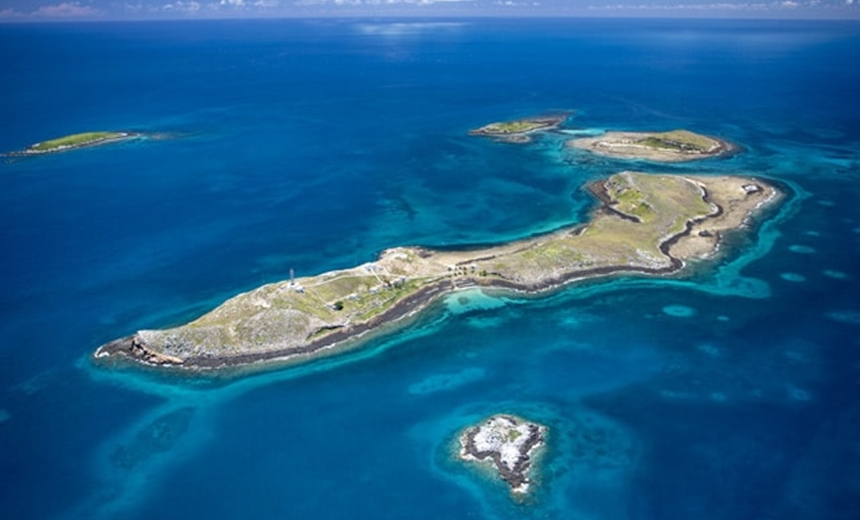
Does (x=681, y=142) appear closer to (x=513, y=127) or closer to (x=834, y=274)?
(x=513, y=127)

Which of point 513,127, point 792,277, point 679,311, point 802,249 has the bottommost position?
point 679,311

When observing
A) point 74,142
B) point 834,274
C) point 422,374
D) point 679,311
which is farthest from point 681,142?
point 74,142

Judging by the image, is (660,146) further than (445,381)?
Yes

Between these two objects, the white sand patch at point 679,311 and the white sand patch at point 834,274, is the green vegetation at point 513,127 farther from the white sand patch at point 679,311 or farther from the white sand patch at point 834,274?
the white sand patch at point 679,311

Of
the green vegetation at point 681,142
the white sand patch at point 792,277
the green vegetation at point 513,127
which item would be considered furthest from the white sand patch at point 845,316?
the green vegetation at point 513,127

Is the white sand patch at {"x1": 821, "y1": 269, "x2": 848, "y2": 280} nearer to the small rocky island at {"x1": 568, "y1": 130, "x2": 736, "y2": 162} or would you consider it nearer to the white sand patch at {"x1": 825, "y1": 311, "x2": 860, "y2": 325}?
the white sand patch at {"x1": 825, "y1": 311, "x2": 860, "y2": 325}

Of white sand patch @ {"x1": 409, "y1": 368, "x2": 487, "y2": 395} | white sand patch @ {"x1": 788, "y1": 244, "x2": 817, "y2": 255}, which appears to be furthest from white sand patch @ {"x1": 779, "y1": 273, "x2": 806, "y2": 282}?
white sand patch @ {"x1": 409, "y1": 368, "x2": 487, "y2": 395}
